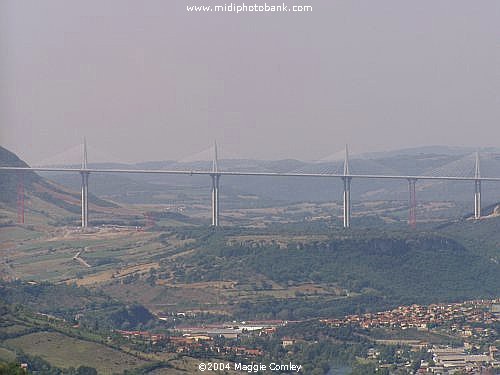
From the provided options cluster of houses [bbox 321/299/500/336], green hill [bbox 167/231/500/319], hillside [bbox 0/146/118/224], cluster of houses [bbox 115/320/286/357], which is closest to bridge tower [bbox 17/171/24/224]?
hillside [bbox 0/146/118/224]

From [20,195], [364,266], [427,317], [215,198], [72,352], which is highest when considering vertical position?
[20,195]

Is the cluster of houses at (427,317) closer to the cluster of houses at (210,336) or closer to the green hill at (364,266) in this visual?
the cluster of houses at (210,336)

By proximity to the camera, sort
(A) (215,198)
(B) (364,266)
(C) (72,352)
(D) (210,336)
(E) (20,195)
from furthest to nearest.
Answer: (A) (215,198)
(E) (20,195)
(B) (364,266)
(D) (210,336)
(C) (72,352)

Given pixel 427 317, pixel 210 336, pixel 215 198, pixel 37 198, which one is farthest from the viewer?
pixel 37 198

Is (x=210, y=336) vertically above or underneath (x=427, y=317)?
underneath

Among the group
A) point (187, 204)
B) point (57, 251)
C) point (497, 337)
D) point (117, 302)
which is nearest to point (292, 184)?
point (187, 204)

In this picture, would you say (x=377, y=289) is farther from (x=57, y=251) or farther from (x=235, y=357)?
(x=235, y=357)

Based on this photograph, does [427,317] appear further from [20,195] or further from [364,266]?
[20,195]

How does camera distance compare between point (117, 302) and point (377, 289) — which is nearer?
point (117, 302)

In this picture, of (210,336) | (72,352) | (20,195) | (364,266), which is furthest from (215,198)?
(72,352)

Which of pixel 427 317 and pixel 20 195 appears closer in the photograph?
pixel 427 317

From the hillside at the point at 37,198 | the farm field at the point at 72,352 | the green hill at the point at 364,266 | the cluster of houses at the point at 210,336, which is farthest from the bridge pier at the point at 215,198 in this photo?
the farm field at the point at 72,352
